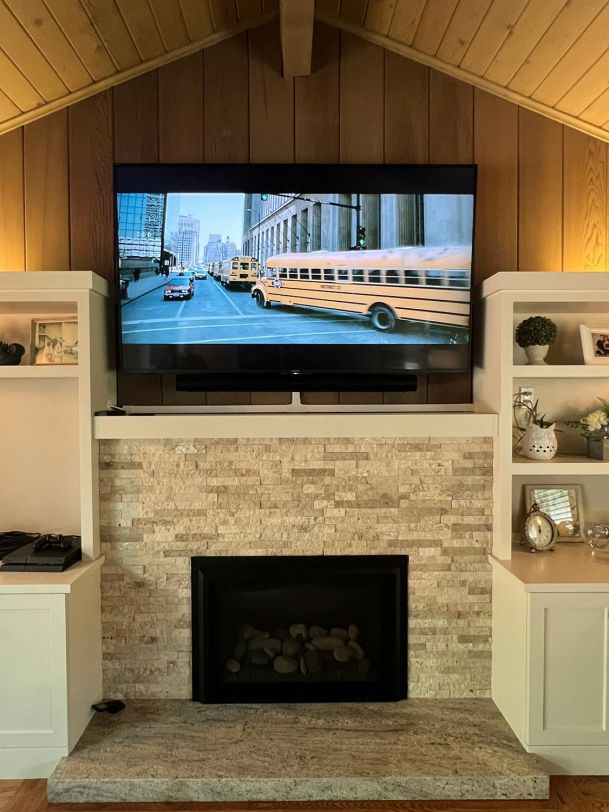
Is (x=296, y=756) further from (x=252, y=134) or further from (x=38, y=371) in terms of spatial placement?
(x=252, y=134)

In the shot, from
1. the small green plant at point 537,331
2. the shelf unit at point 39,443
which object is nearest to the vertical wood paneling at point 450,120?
the small green plant at point 537,331

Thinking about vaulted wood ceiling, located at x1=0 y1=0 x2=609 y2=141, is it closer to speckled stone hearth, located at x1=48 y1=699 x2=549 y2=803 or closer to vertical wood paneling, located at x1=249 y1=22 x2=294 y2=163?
vertical wood paneling, located at x1=249 y1=22 x2=294 y2=163

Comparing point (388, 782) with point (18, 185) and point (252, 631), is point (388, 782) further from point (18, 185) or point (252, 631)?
point (18, 185)

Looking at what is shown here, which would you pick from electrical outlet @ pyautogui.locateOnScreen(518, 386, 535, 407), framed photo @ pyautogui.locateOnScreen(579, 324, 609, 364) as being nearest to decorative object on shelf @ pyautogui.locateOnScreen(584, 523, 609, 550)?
electrical outlet @ pyautogui.locateOnScreen(518, 386, 535, 407)

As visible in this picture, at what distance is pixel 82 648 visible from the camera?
2217mm

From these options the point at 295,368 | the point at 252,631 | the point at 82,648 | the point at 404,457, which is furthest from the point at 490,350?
the point at 82,648

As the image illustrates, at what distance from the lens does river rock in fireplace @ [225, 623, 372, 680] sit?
95.9 inches

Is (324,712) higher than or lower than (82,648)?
lower

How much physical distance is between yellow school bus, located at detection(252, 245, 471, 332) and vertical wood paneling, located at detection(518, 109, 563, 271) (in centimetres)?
40

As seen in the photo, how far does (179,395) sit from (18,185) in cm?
110

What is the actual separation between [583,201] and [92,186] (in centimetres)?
208

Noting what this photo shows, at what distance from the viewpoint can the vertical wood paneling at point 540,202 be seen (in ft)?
8.41

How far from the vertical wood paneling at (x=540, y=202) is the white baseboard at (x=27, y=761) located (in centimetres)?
260

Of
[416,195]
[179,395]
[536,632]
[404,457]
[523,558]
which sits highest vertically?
[416,195]
